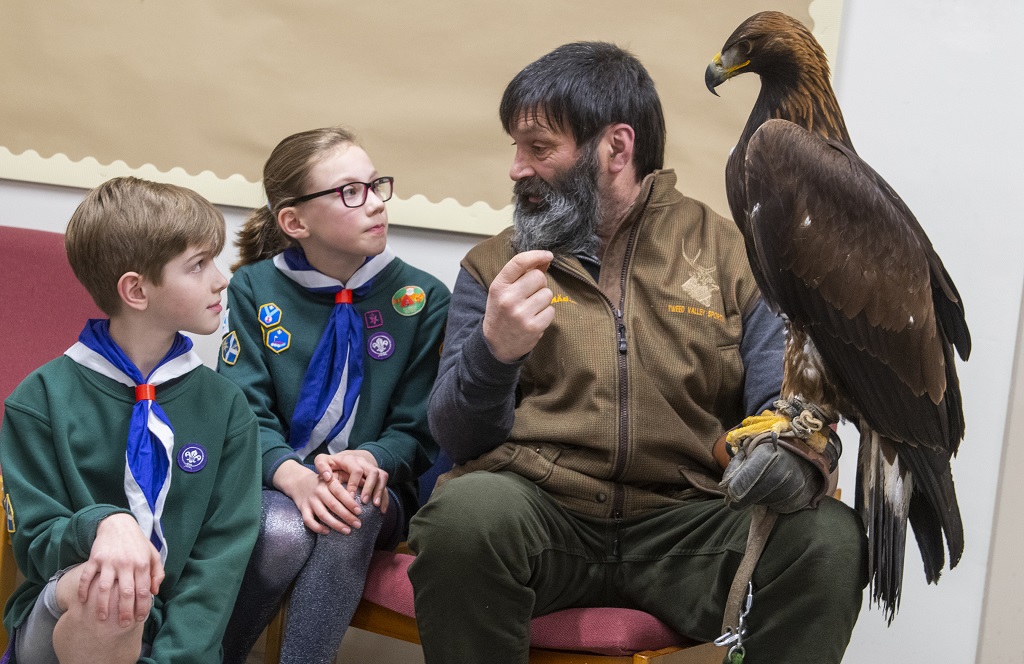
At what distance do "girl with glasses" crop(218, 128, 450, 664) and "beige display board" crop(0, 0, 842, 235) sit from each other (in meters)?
0.38

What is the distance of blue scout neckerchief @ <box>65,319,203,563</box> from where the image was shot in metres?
1.51

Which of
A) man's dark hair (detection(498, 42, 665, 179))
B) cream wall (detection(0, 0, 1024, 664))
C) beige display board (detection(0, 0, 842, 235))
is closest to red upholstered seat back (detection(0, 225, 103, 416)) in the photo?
beige display board (detection(0, 0, 842, 235))

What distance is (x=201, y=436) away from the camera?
5.28 feet

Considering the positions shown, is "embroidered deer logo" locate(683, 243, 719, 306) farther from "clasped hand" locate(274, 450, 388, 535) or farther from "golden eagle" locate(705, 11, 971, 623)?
"clasped hand" locate(274, 450, 388, 535)

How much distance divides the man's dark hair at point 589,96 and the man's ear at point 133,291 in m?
0.69

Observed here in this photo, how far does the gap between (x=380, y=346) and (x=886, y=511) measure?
0.97 meters

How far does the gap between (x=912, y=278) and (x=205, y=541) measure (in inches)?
Answer: 43.6

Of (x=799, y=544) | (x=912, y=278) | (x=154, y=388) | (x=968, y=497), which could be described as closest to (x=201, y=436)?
(x=154, y=388)

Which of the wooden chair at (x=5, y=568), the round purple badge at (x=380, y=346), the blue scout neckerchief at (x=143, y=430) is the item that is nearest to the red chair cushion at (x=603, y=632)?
the blue scout neckerchief at (x=143, y=430)

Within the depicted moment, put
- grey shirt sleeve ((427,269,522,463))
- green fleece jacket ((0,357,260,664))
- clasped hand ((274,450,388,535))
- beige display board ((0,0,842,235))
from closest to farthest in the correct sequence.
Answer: green fleece jacket ((0,357,260,664)) → grey shirt sleeve ((427,269,522,463)) → clasped hand ((274,450,388,535)) → beige display board ((0,0,842,235))

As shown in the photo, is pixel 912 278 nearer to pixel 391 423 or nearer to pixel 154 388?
pixel 391 423

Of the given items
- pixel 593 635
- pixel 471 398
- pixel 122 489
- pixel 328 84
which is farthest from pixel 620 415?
pixel 328 84

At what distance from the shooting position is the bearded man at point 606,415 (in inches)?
55.9

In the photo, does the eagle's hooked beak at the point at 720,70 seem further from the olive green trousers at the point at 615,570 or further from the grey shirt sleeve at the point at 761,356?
the olive green trousers at the point at 615,570
